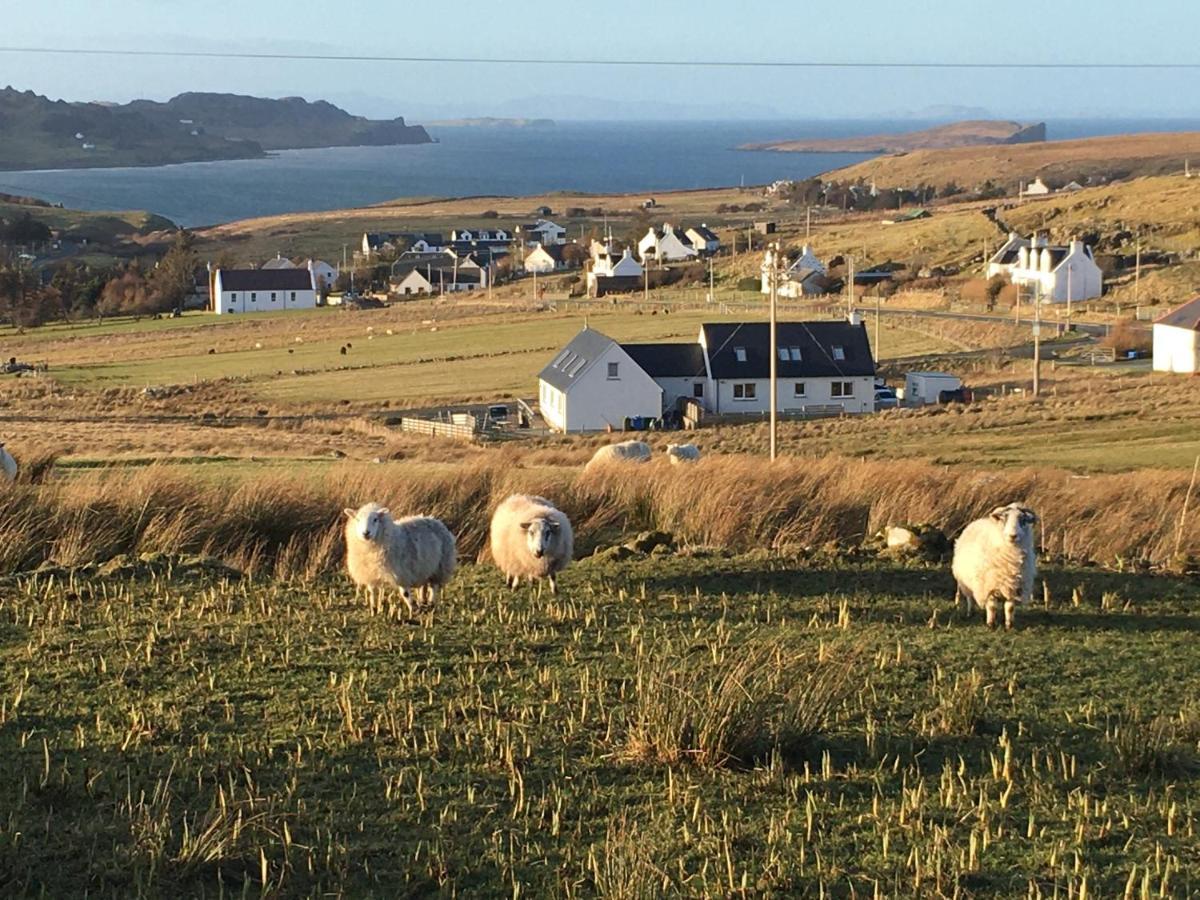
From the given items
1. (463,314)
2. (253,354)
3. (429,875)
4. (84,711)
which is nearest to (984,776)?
(429,875)

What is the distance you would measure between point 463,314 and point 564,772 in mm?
108361

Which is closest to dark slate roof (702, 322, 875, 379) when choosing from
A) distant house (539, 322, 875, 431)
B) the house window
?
distant house (539, 322, 875, 431)

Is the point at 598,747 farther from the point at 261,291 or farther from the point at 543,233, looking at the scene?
the point at 543,233

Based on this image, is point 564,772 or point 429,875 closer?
point 429,875

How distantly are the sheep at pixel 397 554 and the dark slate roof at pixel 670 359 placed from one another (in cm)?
5456

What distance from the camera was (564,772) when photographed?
27.8ft

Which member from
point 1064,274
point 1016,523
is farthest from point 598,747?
point 1064,274

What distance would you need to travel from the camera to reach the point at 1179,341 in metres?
68.9

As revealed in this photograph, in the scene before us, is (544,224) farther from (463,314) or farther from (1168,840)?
(1168,840)

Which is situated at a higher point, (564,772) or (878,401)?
(564,772)

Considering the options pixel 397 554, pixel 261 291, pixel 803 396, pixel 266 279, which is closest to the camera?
pixel 397 554

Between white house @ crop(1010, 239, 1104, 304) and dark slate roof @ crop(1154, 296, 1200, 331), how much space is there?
3134 cm

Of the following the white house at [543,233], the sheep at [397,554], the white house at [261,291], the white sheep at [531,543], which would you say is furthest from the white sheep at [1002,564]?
the white house at [543,233]

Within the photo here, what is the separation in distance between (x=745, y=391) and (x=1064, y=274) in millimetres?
44080
